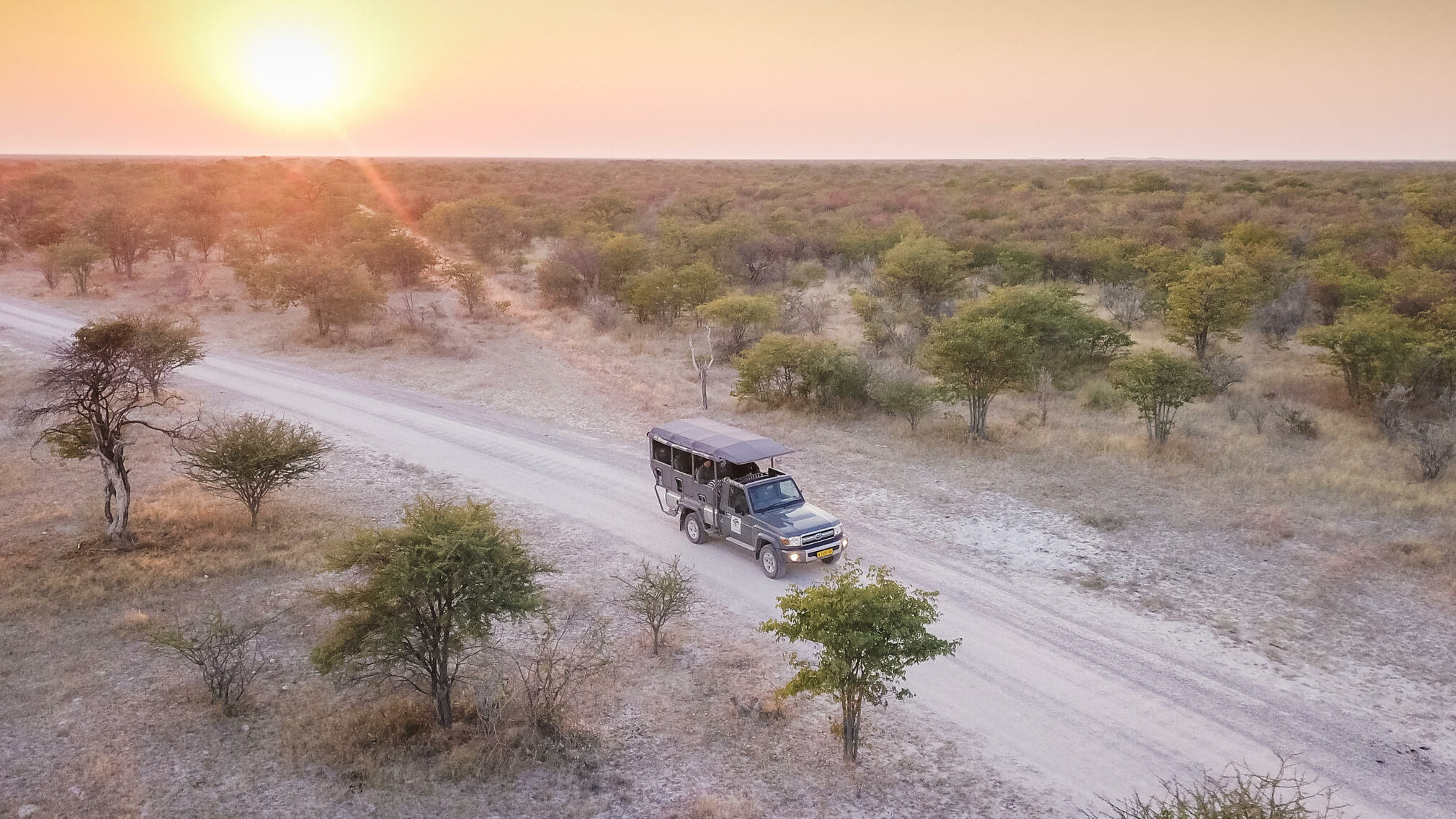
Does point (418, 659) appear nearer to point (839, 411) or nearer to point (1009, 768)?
point (1009, 768)

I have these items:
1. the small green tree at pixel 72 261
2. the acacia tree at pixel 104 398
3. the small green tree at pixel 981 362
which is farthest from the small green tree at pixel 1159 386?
the small green tree at pixel 72 261

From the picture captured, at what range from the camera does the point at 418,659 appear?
1076 cm

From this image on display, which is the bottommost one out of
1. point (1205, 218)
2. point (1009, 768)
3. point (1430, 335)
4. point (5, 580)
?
point (1009, 768)

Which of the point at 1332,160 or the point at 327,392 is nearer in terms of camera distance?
the point at 327,392

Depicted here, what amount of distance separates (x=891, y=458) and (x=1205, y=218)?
40.4 meters

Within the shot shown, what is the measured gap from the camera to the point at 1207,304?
28.6 meters

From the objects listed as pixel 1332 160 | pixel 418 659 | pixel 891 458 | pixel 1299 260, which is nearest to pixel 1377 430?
pixel 891 458

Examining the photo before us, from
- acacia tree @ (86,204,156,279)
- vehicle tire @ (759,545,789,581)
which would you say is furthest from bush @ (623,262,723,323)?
acacia tree @ (86,204,156,279)

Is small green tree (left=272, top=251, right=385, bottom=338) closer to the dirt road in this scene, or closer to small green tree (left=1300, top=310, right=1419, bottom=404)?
the dirt road

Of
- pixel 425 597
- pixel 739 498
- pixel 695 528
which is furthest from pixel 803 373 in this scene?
pixel 425 597

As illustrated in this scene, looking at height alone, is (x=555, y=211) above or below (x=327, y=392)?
above

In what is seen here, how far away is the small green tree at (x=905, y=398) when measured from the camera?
78.0 feet

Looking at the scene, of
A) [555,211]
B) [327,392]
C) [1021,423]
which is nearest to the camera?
[1021,423]

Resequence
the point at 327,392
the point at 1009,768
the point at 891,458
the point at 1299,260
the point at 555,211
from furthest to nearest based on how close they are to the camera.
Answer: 1. the point at 555,211
2. the point at 1299,260
3. the point at 327,392
4. the point at 891,458
5. the point at 1009,768
